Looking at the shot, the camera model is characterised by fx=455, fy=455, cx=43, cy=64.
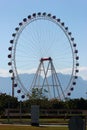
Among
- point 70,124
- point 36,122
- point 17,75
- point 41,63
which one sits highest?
point 41,63

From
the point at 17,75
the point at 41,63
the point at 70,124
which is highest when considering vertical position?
the point at 41,63

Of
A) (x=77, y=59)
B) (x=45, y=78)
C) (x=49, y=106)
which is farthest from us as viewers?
(x=49, y=106)

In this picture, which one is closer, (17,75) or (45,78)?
(17,75)

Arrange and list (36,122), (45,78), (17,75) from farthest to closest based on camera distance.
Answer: (45,78) < (17,75) < (36,122)

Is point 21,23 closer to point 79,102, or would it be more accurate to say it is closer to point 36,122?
point 36,122

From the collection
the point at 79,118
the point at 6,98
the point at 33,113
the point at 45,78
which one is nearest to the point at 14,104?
the point at 6,98

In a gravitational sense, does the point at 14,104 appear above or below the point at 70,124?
above

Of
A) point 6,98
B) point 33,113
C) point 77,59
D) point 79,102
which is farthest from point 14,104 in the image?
point 33,113

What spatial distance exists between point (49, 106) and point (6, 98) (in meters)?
12.2

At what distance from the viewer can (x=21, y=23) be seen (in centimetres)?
7819

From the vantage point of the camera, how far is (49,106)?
385 feet

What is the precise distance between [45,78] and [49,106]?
2825cm

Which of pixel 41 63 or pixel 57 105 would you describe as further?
pixel 57 105

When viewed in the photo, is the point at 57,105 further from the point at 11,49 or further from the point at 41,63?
the point at 11,49
